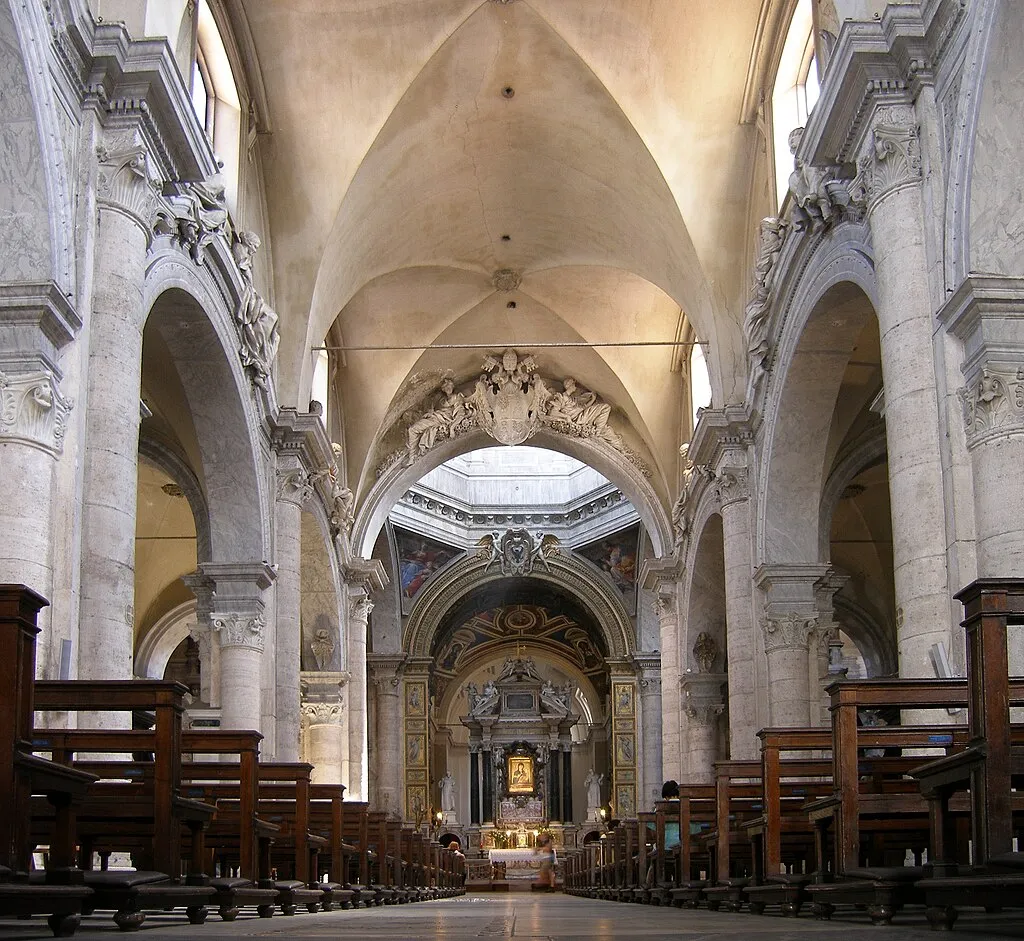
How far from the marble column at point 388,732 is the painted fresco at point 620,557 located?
552 centimetres

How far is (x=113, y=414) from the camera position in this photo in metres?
10.5

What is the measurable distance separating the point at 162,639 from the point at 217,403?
43.4 ft

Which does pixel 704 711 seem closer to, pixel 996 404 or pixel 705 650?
pixel 705 650

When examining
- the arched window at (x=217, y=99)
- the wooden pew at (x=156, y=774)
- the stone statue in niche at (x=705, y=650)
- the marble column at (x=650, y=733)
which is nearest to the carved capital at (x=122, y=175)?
the arched window at (x=217, y=99)

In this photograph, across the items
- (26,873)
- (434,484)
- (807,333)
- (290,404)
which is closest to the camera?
(26,873)

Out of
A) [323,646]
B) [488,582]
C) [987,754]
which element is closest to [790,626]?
[323,646]

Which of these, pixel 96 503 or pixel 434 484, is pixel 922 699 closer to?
pixel 96 503

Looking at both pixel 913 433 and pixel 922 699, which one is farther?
pixel 913 433

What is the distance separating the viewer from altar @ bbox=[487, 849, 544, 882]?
142ft

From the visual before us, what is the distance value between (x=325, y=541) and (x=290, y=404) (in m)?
4.33

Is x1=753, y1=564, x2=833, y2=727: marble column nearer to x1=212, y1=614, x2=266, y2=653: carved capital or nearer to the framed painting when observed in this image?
x1=212, y1=614, x2=266, y2=653: carved capital

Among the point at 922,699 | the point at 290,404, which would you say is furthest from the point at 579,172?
the point at 922,699

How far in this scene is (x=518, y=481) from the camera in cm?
3828

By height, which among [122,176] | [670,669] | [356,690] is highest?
[122,176]
